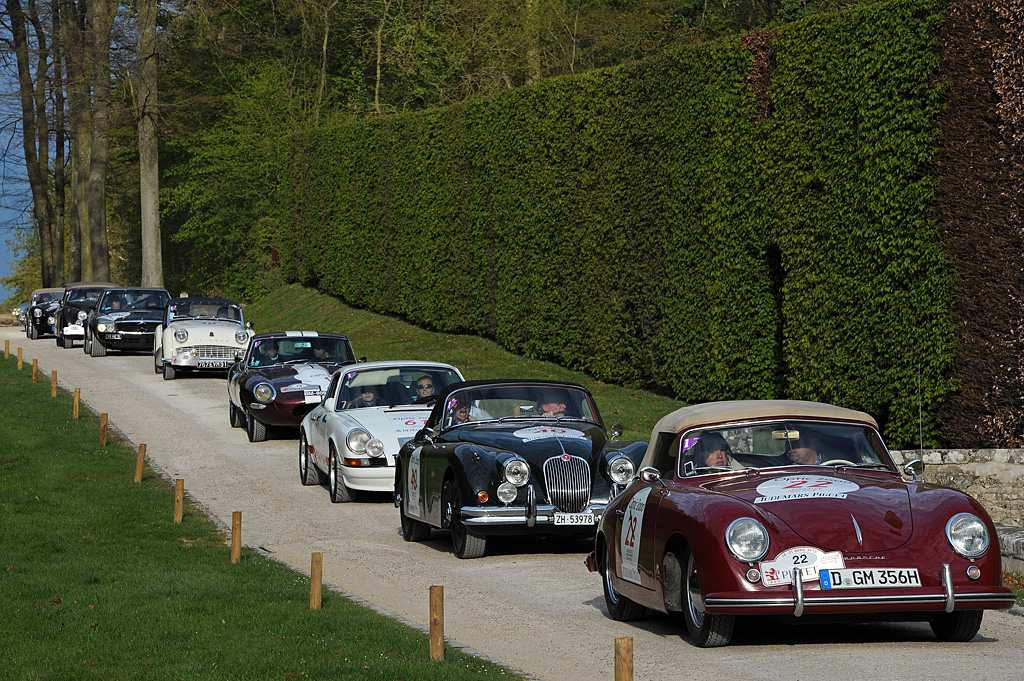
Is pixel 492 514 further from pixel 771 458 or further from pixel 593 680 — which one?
pixel 593 680

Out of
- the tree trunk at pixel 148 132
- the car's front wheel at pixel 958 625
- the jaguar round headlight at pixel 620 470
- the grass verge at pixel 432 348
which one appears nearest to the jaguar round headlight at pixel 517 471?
the jaguar round headlight at pixel 620 470

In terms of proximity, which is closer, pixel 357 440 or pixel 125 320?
pixel 357 440

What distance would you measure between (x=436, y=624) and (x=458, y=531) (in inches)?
188

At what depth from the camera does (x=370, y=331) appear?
38.5 metres

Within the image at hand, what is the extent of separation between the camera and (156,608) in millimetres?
9617

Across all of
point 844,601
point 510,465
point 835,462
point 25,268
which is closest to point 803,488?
point 835,462

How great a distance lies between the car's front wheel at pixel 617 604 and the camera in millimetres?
9172

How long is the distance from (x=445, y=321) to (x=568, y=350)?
7.66 metres

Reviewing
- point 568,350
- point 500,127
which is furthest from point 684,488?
point 500,127

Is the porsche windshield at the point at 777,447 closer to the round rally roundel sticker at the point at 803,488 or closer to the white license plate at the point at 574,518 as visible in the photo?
the round rally roundel sticker at the point at 803,488

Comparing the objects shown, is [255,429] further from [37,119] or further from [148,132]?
A: [37,119]

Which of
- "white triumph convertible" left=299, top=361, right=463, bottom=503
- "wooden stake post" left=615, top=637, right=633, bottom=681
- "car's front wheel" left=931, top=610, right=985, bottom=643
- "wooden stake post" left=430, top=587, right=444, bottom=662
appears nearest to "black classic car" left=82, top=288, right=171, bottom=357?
A: "white triumph convertible" left=299, top=361, right=463, bottom=503

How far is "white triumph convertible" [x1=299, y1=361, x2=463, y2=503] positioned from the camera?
15.7 meters

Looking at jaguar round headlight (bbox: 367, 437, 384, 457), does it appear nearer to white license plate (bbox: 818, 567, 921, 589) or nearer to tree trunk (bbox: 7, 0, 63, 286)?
white license plate (bbox: 818, 567, 921, 589)
